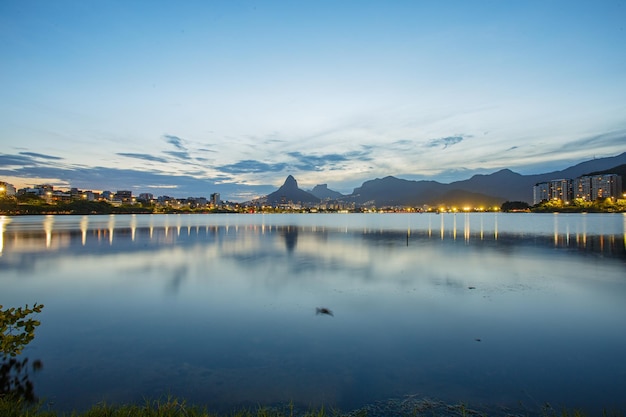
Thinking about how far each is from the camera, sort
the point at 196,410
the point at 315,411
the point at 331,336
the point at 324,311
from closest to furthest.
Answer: the point at 196,410 < the point at 315,411 < the point at 331,336 < the point at 324,311

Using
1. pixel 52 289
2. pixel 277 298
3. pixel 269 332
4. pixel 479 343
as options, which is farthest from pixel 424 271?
pixel 52 289

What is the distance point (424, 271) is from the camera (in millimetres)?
20828

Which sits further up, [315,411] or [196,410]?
[196,410]

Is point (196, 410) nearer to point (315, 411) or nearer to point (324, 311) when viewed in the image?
point (315, 411)

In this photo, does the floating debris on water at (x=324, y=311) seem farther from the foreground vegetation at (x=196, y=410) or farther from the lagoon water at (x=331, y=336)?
the foreground vegetation at (x=196, y=410)

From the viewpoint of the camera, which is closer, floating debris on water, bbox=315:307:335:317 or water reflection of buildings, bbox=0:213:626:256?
floating debris on water, bbox=315:307:335:317

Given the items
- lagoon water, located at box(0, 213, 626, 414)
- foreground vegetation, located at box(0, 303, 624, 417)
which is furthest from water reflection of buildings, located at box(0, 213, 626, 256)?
foreground vegetation, located at box(0, 303, 624, 417)

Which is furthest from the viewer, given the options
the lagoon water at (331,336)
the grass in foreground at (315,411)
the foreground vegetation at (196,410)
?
the lagoon water at (331,336)

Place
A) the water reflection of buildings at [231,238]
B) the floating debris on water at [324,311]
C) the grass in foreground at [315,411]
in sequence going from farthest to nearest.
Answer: the water reflection of buildings at [231,238], the floating debris on water at [324,311], the grass in foreground at [315,411]

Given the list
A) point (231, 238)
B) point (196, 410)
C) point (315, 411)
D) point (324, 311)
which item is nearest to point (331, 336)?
point (324, 311)

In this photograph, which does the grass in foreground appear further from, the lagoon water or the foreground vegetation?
the lagoon water

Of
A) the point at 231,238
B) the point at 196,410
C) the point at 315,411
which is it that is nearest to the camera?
the point at 196,410

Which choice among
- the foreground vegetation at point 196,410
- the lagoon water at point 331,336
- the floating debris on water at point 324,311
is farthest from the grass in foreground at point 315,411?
the floating debris on water at point 324,311

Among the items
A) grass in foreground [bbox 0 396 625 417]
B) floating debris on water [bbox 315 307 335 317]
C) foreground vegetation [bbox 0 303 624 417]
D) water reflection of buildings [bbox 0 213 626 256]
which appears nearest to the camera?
foreground vegetation [bbox 0 303 624 417]
